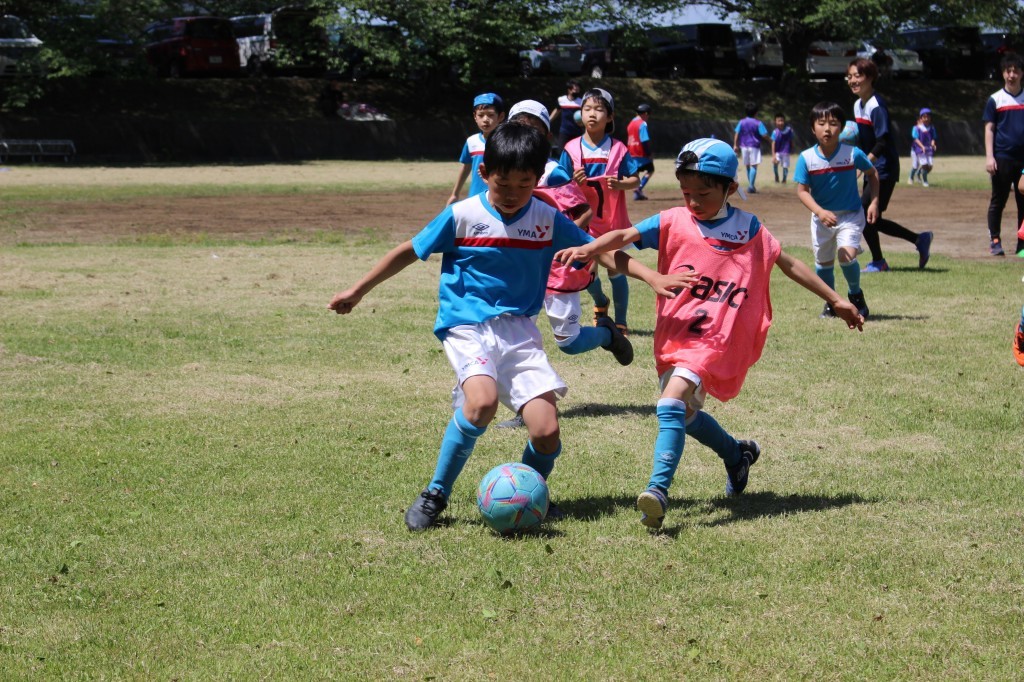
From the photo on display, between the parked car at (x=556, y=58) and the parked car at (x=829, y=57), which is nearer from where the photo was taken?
the parked car at (x=556, y=58)

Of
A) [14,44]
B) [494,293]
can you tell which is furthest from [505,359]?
[14,44]

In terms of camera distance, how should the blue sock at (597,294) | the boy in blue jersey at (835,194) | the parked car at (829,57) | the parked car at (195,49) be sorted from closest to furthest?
the blue sock at (597,294), the boy in blue jersey at (835,194), the parked car at (195,49), the parked car at (829,57)

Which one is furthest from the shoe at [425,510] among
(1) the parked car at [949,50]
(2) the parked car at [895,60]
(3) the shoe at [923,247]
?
(1) the parked car at [949,50]

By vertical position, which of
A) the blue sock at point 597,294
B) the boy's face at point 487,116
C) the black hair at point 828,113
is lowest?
the blue sock at point 597,294

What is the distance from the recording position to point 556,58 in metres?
48.1

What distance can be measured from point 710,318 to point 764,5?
47.4 meters

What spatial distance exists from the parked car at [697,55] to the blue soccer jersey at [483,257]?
46.9 metres

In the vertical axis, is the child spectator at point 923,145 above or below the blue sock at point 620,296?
below

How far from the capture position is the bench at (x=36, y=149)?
114 feet

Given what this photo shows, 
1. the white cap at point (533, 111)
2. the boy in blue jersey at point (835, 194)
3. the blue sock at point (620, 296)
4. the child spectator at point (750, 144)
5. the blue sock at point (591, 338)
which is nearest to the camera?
the blue sock at point (591, 338)

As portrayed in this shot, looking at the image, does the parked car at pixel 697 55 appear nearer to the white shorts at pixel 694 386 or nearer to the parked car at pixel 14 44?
the parked car at pixel 14 44

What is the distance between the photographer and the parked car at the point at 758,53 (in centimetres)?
5166

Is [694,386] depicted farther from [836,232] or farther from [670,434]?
[836,232]

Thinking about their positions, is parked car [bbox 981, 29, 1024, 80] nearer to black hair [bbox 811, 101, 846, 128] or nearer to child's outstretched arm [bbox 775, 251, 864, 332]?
black hair [bbox 811, 101, 846, 128]
